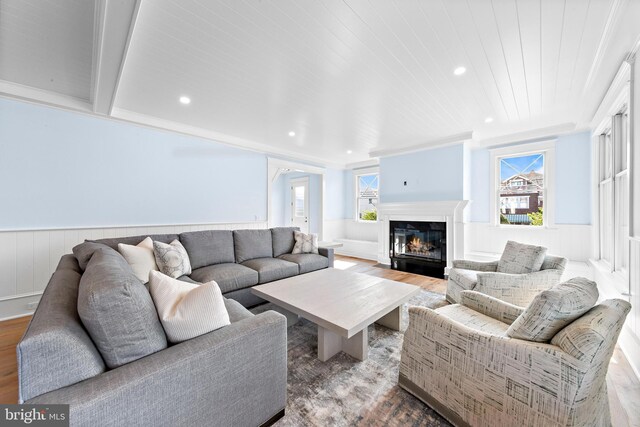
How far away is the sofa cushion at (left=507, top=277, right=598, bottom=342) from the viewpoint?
3.71 feet

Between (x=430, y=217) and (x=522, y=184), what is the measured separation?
5.26ft

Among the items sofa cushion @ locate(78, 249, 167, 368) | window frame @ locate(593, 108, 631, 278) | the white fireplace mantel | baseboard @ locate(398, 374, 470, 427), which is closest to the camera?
sofa cushion @ locate(78, 249, 167, 368)

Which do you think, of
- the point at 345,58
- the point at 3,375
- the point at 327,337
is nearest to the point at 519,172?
the point at 345,58

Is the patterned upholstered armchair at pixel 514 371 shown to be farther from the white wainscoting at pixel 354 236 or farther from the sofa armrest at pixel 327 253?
the white wainscoting at pixel 354 236

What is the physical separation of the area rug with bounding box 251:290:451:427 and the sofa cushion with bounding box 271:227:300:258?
1808 mm

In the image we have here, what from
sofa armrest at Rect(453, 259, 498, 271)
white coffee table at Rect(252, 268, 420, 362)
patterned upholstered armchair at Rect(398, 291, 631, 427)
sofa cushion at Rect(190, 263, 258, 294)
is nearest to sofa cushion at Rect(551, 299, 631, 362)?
patterned upholstered armchair at Rect(398, 291, 631, 427)

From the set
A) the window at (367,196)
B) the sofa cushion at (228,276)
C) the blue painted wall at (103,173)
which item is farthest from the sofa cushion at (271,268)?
the window at (367,196)

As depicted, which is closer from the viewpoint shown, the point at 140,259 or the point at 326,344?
the point at 326,344

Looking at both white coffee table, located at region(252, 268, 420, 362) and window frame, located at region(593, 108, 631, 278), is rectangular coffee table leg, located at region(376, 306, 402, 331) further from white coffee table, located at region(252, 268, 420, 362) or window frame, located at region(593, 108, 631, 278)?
window frame, located at region(593, 108, 631, 278)

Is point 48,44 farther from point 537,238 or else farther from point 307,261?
point 537,238

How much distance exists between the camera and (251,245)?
3.60 m

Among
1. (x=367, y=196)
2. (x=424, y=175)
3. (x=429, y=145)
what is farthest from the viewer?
(x=367, y=196)

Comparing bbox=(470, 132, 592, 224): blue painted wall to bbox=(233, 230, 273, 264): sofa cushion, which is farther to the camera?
bbox=(470, 132, 592, 224): blue painted wall

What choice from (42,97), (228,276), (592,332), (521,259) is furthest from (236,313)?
Result: (42,97)
